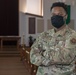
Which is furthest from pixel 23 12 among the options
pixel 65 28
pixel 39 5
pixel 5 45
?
pixel 65 28

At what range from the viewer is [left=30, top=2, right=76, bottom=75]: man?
1.84 meters

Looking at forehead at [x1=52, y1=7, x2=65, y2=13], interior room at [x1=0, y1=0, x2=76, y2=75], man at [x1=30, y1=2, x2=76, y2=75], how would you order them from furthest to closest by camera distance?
interior room at [x1=0, y1=0, x2=76, y2=75]
forehead at [x1=52, y1=7, x2=65, y2=13]
man at [x1=30, y1=2, x2=76, y2=75]

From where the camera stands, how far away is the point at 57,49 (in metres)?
1.84

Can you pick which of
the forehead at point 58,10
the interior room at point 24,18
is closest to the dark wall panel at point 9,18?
the interior room at point 24,18

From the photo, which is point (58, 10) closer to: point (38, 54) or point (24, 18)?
point (38, 54)

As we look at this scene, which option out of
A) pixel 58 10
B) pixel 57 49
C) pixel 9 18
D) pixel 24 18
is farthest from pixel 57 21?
pixel 9 18

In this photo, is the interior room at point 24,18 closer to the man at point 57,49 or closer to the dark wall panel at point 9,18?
the dark wall panel at point 9,18

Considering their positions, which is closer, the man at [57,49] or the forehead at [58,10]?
the man at [57,49]

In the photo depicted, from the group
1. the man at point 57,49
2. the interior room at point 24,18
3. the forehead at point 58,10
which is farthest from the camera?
the interior room at point 24,18

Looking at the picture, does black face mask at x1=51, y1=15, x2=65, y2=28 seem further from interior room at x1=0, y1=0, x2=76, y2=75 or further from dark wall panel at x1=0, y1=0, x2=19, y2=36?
dark wall panel at x1=0, y1=0, x2=19, y2=36

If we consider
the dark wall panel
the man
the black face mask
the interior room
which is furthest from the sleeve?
the dark wall panel

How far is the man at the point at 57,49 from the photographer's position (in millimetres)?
1835

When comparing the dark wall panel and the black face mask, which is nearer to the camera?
the black face mask

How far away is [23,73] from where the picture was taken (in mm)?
8344
